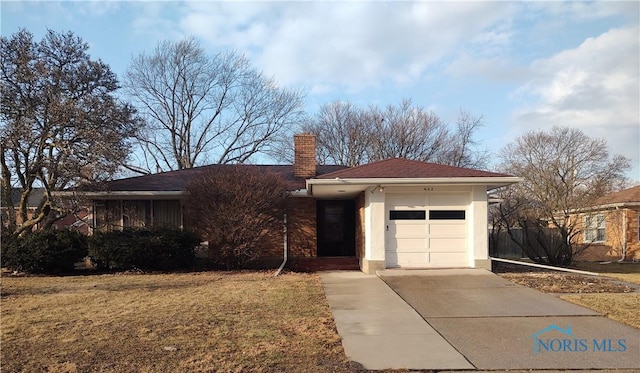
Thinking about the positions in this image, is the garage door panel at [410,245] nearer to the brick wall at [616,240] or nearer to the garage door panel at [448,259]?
the garage door panel at [448,259]

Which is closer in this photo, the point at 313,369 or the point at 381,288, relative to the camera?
the point at 313,369

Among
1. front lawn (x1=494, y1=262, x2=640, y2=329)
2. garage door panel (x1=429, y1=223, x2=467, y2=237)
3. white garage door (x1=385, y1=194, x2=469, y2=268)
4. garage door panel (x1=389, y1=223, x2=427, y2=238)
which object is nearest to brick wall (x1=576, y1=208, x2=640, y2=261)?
front lawn (x1=494, y1=262, x2=640, y2=329)

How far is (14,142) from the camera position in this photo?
1363cm

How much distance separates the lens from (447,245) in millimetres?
13766

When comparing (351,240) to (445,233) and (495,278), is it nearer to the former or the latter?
(445,233)

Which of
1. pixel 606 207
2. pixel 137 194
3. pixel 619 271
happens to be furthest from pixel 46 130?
pixel 606 207

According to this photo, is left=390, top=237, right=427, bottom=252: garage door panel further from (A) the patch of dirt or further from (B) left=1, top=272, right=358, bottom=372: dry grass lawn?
(B) left=1, top=272, right=358, bottom=372: dry grass lawn

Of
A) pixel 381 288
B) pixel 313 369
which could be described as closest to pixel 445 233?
pixel 381 288

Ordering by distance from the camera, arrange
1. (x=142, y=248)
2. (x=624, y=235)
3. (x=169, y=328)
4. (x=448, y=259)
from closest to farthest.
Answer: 1. (x=169, y=328)
2. (x=448, y=259)
3. (x=142, y=248)
4. (x=624, y=235)

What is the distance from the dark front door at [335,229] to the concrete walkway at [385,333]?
6.71 metres

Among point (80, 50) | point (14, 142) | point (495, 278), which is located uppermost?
point (80, 50)

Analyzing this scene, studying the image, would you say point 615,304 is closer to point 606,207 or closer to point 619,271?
point 619,271

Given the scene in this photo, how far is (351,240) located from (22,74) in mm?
11623

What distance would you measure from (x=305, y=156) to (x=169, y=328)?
1148 centimetres
